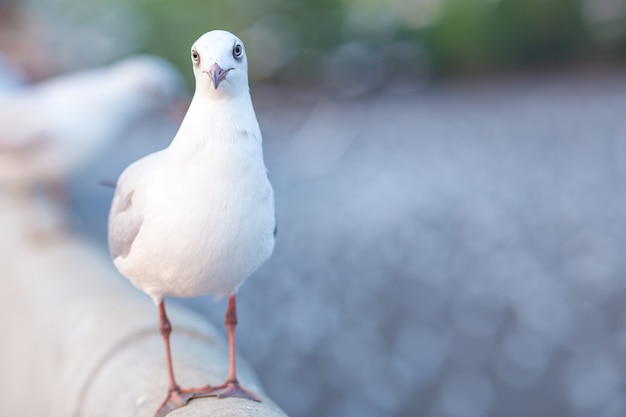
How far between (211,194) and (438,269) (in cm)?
225

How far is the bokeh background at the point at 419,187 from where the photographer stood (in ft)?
7.80

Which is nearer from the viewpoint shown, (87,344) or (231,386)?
(231,386)

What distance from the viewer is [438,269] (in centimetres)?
294

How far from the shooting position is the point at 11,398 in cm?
182

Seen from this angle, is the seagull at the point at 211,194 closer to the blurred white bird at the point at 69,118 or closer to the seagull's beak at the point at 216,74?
the seagull's beak at the point at 216,74

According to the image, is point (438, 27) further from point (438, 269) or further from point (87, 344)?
point (87, 344)

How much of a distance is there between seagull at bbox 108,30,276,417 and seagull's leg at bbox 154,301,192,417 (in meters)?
0.08

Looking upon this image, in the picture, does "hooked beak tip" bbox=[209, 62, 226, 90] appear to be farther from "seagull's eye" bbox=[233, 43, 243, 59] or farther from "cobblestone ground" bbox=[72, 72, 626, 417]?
"cobblestone ground" bbox=[72, 72, 626, 417]

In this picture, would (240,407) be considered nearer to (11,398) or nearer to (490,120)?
(11,398)

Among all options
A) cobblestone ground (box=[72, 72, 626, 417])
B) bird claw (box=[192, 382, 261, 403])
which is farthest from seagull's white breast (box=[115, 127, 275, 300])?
cobblestone ground (box=[72, 72, 626, 417])

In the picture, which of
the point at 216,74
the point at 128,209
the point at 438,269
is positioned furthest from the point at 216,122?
the point at 438,269

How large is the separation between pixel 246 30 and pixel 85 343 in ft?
11.6

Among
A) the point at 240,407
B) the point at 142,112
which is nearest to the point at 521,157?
the point at 142,112

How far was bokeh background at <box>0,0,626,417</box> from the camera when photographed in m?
2.38
